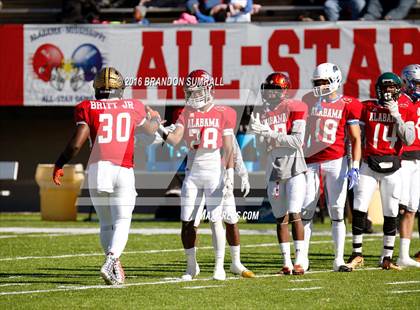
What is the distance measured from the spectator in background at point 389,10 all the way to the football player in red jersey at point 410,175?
7468 mm

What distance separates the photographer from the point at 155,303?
26.9 ft

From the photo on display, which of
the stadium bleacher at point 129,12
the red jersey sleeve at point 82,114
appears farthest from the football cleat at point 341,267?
the stadium bleacher at point 129,12

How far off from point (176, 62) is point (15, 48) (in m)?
2.83

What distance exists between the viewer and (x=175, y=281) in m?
9.69

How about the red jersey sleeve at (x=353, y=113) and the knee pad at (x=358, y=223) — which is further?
the knee pad at (x=358, y=223)

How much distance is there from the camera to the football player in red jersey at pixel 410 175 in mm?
11070

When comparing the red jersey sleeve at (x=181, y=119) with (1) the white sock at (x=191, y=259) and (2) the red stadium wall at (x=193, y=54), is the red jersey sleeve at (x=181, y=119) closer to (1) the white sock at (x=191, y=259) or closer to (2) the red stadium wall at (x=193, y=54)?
(1) the white sock at (x=191, y=259)

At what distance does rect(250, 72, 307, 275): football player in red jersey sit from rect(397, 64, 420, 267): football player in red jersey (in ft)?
4.00

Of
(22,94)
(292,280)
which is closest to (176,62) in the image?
(22,94)

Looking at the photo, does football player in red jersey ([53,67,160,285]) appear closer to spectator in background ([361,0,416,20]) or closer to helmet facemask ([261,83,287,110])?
helmet facemask ([261,83,287,110])

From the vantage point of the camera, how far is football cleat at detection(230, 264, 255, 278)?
1007 centimetres

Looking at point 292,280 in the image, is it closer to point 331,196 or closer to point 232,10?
point 331,196

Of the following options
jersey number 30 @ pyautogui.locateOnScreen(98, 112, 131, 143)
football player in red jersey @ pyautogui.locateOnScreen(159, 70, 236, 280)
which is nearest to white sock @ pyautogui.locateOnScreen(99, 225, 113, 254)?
football player in red jersey @ pyautogui.locateOnScreen(159, 70, 236, 280)

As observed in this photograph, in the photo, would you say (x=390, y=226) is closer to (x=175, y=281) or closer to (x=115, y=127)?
(x=175, y=281)
